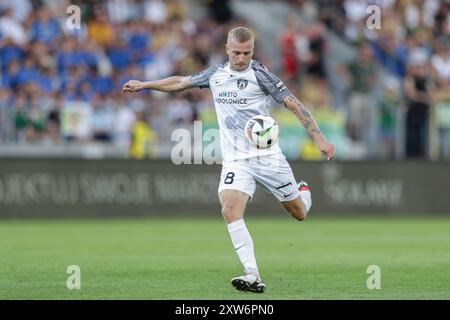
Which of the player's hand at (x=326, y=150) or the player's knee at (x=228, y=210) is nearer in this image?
the player's hand at (x=326, y=150)

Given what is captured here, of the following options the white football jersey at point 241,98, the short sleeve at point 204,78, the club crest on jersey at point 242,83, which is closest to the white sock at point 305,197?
the white football jersey at point 241,98

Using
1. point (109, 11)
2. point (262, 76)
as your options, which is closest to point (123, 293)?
point (262, 76)

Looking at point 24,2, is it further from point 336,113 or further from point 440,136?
point 440,136

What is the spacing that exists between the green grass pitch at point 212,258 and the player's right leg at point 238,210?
353 mm

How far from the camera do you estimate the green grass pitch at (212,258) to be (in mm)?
10859

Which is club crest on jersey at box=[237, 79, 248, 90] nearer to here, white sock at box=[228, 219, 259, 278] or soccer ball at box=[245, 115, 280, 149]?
soccer ball at box=[245, 115, 280, 149]

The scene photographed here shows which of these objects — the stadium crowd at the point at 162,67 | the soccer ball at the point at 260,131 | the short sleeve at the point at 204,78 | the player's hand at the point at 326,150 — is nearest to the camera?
the player's hand at the point at 326,150

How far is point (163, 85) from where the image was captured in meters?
11.7

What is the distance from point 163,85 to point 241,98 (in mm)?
959

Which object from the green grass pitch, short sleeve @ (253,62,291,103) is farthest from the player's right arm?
the green grass pitch

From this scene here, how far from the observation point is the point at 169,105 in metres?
23.6

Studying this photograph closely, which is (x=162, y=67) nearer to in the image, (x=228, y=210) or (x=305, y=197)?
(x=305, y=197)

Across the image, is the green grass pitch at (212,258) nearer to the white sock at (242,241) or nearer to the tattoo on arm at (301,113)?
the white sock at (242,241)

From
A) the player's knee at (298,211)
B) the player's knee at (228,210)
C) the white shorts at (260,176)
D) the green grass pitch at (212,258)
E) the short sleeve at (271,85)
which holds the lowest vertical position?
the green grass pitch at (212,258)
